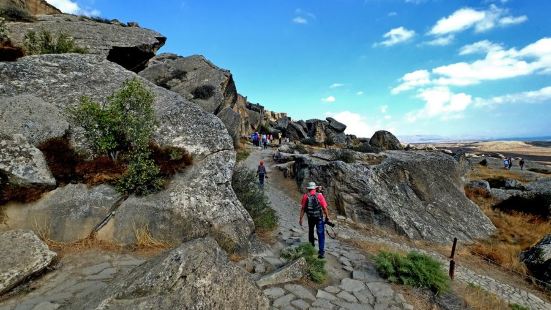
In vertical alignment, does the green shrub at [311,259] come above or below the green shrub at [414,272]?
above

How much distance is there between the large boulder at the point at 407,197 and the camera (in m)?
16.6

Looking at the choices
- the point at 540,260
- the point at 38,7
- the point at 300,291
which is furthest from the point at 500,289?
Answer: the point at 38,7

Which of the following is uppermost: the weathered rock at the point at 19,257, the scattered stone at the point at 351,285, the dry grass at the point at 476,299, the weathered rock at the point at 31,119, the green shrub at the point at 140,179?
the weathered rock at the point at 31,119

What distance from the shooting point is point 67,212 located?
8289mm

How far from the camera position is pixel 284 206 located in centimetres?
1889

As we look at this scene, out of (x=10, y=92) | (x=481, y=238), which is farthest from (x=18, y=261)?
(x=481, y=238)

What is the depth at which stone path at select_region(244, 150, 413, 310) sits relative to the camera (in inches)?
289

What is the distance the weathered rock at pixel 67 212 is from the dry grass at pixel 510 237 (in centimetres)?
1626

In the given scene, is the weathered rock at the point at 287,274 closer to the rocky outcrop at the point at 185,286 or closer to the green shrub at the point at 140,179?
the rocky outcrop at the point at 185,286

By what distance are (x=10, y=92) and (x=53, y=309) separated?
8104 millimetres

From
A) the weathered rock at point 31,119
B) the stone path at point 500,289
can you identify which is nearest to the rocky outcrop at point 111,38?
the weathered rock at point 31,119

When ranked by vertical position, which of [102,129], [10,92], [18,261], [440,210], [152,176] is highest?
[10,92]

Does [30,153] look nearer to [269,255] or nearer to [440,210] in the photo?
[269,255]

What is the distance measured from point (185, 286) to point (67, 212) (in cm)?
528
